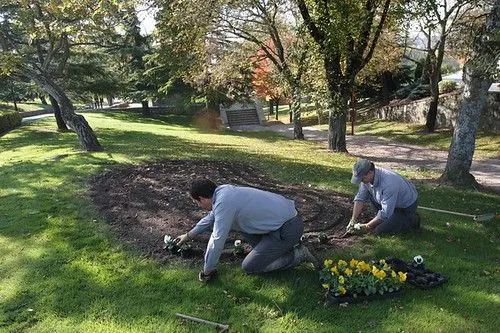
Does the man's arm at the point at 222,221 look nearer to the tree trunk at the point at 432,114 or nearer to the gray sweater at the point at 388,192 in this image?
the gray sweater at the point at 388,192

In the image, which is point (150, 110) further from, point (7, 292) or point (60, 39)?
point (7, 292)

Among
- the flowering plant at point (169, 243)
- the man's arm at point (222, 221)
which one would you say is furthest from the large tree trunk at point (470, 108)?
the flowering plant at point (169, 243)

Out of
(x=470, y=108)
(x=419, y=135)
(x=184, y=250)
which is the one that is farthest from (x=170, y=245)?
(x=419, y=135)

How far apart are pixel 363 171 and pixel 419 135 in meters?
16.8

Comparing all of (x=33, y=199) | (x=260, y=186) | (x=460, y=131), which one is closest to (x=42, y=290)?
(x=33, y=199)

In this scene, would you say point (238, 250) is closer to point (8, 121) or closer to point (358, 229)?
point (358, 229)

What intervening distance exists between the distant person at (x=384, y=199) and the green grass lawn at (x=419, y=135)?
1082 centimetres

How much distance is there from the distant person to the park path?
5.04m

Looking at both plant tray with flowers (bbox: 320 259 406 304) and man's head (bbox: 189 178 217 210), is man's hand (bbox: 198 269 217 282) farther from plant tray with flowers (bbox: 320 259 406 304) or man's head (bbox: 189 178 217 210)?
plant tray with flowers (bbox: 320 259 406 304)

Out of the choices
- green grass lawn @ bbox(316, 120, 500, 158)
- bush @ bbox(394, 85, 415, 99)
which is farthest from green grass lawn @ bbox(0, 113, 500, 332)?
bush @ bbox(394, 85, 415, 99)

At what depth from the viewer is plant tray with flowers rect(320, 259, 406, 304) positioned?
3955 mm

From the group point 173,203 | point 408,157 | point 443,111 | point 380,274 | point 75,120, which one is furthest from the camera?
point 443,111

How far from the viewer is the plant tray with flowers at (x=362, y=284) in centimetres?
396

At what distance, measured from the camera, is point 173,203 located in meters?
6.71
